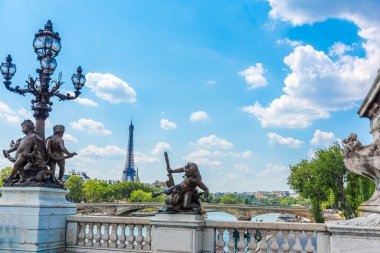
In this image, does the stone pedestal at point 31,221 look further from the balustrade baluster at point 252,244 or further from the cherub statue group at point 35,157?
the balustrade baluster at point 252,244

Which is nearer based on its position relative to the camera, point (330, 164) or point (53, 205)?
point (53, 205)

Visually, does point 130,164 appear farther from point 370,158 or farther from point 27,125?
point 370,158

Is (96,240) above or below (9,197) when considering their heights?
below

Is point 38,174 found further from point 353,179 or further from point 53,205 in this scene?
point 353,179

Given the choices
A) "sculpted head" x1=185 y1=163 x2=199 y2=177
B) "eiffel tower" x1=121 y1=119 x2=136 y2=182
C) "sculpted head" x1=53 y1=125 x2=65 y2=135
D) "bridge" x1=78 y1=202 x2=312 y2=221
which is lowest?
"bridge" x1=78 y1=202 x2=312 y2=221

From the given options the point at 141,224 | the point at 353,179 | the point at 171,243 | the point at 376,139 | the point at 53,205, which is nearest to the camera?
the point at 376,139

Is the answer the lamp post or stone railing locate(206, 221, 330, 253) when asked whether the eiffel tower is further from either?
stone railing locate(206, 221, 330, 253)

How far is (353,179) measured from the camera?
38.4 meters

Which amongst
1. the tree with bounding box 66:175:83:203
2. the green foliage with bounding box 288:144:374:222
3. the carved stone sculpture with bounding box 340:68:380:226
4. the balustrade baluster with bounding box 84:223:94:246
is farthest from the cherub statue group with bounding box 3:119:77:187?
the tree with bounding box 66:175:83:203

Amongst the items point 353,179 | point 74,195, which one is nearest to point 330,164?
point 353,179

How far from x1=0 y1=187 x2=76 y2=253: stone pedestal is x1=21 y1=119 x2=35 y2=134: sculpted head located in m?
→ 1.52

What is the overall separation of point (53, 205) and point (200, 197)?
12.4ft

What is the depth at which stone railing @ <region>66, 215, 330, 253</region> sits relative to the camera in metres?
7.64

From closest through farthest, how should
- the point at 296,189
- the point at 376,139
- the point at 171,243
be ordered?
the point at 376,139, the point at 171,243, the point at 296,189
